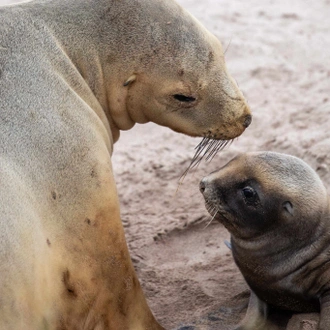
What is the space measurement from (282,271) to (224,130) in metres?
0.85

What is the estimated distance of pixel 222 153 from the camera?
6594 millimetres

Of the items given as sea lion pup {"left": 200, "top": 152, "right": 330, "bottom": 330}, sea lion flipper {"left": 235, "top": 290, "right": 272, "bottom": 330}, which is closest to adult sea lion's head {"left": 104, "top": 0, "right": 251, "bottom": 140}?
sea lion pup {"left": 200, "top": 152, "right": 330, "bottom": 330}

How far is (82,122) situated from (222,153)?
2.56 metres

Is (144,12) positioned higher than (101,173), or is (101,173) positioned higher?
(144,12)

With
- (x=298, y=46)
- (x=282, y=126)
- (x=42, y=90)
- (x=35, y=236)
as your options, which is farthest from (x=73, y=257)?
(x=298, y=46)

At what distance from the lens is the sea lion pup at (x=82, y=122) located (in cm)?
386

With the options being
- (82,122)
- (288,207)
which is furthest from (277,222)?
(82,122)

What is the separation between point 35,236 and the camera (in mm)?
3846

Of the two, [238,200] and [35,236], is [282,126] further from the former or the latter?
[35,236]

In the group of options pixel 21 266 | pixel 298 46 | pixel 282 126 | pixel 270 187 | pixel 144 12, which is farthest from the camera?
pixel 298 46

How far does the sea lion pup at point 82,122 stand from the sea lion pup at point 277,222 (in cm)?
30

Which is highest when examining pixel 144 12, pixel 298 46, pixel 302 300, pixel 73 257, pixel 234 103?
pixel 144 12

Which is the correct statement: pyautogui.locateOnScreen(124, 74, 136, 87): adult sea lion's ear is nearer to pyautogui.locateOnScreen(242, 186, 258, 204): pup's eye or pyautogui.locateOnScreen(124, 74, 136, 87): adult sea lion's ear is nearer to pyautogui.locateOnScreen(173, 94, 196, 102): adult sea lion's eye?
pyautogui.locateOnScreen(173, 94, 196, 102): adult sea lion's eye

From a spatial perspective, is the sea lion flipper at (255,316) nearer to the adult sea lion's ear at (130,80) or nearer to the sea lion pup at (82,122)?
the sea lion pup at (82,122)
